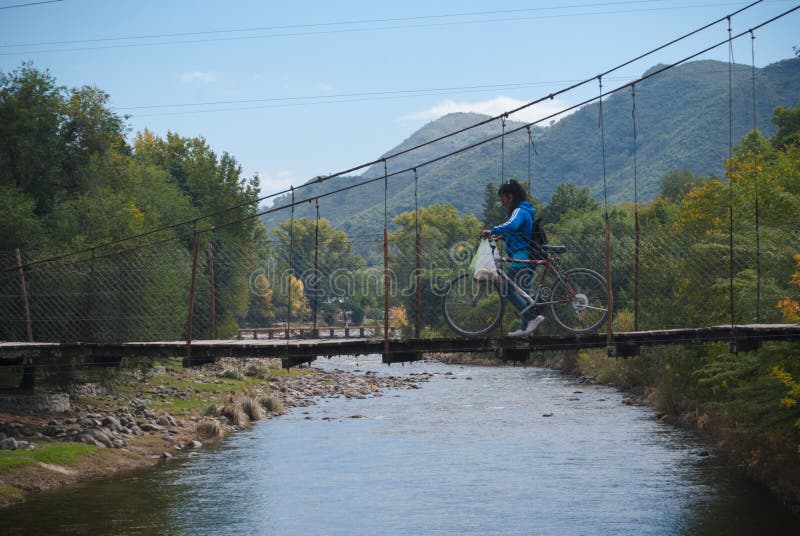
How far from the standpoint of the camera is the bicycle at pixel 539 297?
14141 millimetres

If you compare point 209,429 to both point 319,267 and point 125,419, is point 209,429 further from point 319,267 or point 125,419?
point 319,267

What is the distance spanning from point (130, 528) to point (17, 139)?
1866 cm

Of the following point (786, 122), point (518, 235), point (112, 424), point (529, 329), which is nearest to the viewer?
point (518, 235)

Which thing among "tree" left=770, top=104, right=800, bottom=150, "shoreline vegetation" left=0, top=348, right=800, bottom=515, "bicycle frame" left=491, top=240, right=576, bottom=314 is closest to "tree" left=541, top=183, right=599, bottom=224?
"tree" left=770, top=104, right=800, bottom=150

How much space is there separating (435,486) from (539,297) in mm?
9376

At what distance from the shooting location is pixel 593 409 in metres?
35.1

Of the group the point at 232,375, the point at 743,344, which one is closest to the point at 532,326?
the point at 743,344

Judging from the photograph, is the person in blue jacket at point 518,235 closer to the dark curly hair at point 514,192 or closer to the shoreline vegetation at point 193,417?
the dark curly hair at point 514,192

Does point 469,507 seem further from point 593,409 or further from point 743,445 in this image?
point 593,409

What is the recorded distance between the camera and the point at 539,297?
1458 centimetres

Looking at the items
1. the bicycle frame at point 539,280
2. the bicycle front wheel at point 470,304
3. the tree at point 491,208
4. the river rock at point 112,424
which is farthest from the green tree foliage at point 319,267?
the tree at point 491,208

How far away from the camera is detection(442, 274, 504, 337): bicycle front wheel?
14430mm

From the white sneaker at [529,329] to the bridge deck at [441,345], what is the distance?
20 centimetres

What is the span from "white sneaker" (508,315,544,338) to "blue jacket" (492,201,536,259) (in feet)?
3.22
